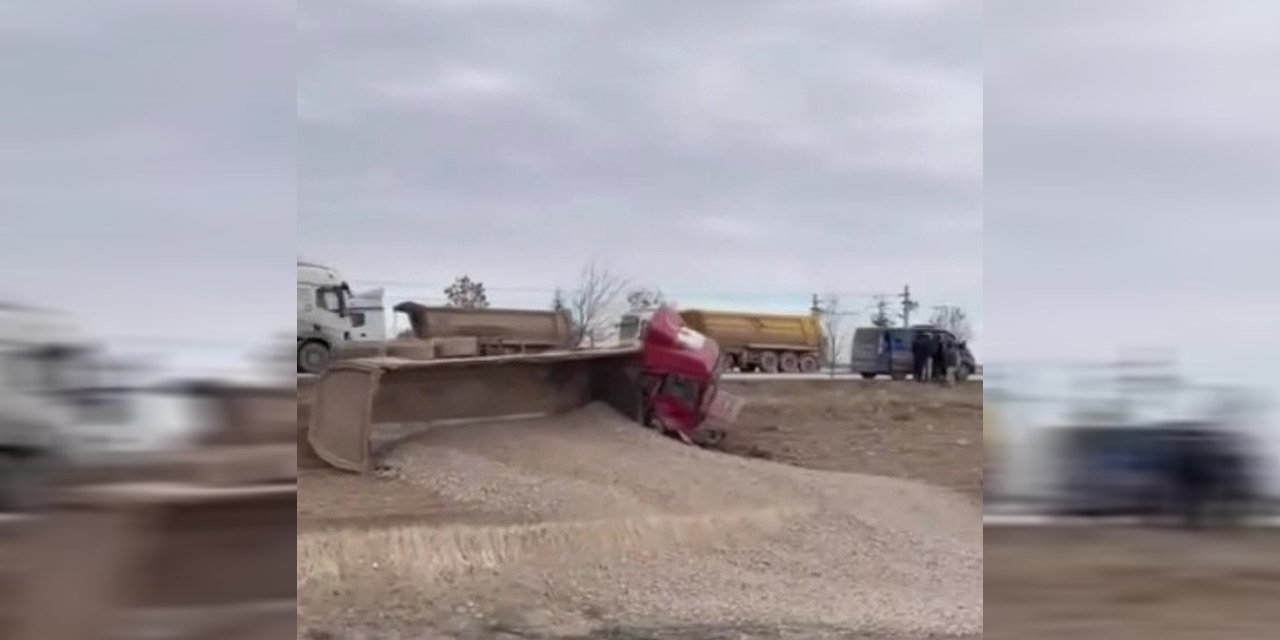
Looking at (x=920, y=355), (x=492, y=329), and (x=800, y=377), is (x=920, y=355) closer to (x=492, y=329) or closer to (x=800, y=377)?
(x=800, y=377)

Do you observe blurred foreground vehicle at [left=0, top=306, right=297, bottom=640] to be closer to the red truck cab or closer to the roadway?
Result: the red truck cab

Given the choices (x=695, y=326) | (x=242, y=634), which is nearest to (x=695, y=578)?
(x=695, y=326)

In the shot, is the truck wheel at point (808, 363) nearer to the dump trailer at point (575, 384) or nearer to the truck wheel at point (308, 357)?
the dump trailer at point (575, 384)

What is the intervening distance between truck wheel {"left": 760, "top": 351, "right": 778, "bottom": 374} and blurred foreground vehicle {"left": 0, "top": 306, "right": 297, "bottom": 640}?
267 inches

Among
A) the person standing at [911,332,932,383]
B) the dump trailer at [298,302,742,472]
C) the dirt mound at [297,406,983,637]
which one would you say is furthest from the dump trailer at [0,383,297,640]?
the person standing at [911,332,932,383]

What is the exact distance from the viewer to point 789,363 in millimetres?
7965

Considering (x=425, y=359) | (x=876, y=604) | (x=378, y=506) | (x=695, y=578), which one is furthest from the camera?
(x=425, y=359)

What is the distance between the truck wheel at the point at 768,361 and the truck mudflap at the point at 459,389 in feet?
7.82

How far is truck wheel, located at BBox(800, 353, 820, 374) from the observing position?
7.88 meters

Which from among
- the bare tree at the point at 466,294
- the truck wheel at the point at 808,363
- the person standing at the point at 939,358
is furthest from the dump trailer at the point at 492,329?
the truck wheel at the point at 808,363

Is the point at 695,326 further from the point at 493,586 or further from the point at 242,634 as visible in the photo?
the point at 242,634

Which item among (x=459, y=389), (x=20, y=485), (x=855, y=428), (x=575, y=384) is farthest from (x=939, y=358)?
(x=20, y=485)

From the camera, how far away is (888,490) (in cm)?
493

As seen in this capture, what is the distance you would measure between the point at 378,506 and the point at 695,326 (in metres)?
2.34
